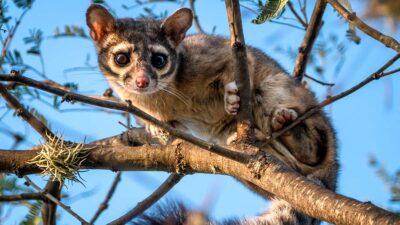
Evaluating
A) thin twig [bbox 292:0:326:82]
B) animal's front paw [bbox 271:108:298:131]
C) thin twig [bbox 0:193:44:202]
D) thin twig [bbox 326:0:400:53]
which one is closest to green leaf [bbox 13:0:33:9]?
thin twig [bbox 0:193:44:202]

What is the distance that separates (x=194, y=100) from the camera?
17.5 ft

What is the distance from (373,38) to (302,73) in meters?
2.93

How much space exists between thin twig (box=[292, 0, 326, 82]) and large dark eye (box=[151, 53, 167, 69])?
1.26 meters

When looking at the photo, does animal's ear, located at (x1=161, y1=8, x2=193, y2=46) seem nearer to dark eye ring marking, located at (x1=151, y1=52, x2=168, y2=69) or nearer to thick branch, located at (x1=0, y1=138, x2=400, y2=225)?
dark eye ring marking, located at (x1=151, y1=52, x2=168, y2=69)

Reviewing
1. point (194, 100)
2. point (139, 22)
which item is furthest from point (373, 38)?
point (139, 22)

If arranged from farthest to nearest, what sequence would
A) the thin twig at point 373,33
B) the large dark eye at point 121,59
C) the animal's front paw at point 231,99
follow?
1. the large dark eye at point 121,59
2. the animal's front paw at point 231,99
3. the thin twig at point 373,33

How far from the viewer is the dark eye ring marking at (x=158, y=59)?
209 inches

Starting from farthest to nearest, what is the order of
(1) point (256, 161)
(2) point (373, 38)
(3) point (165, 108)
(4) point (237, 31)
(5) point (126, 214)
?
(3) point (165, 108) < (5) point (126, 214) < (4) point (237, 31) < (1) point (256, 161) < (2) point (373, 38)

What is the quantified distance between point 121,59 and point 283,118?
153cm

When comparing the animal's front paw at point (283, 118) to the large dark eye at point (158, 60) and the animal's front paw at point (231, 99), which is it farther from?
the large dark eye at point (158, 60)

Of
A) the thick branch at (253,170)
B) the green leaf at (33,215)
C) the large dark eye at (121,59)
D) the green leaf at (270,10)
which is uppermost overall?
the large dark eye at (121,59)

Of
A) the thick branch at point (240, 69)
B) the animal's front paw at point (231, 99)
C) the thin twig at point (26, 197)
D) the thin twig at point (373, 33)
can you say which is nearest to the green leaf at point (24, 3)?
the thin twig at point (26, 197)

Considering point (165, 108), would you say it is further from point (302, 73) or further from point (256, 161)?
point (256, 161)

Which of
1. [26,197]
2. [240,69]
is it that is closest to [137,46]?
[26,197]
